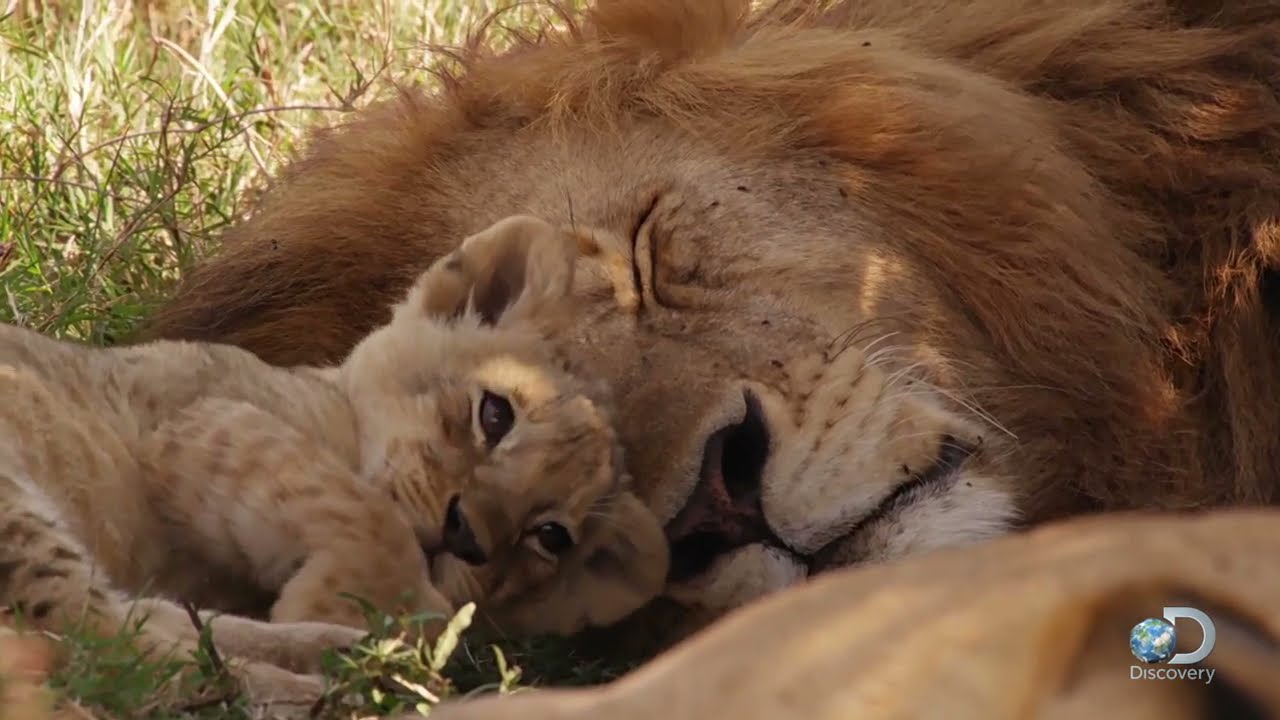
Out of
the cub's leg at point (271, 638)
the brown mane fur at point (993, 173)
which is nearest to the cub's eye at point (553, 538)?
the cub's leg at point (271, 638)

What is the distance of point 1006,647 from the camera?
1.57 metres

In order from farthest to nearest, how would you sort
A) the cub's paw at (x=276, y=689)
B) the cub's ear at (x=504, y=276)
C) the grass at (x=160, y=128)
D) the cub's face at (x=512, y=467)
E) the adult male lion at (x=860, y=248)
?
1. the grass at (x=160, y=128)
2. the cub's ear at (x=504, y=276)
3. the adult male lion at (x=860, y=248)
4. the cub's face at (x=512, y=467)
5. the cub's paw at (x=276, y=689)

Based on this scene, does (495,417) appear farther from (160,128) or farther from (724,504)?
(160,128)

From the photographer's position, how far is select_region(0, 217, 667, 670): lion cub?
270 centimetres

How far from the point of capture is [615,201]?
3461 mm

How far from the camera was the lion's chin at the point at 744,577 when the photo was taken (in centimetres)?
283

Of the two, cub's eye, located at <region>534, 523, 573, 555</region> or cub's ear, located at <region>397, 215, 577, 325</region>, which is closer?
cub's eye, located at <region>534, 523, 573, 555</region>

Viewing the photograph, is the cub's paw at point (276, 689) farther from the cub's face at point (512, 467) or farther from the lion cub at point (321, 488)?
the cub's face at point (512, 467)

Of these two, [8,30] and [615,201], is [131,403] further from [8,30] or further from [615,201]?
[8,30]

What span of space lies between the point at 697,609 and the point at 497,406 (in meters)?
0.43

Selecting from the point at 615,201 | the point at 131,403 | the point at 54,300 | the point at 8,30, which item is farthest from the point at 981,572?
the point at 8,30

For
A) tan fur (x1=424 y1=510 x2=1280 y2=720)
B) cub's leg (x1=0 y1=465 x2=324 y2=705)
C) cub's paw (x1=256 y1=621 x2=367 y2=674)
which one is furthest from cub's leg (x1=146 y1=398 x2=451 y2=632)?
tan fur (x1=424 y1=510 x2=1280 y2=720)

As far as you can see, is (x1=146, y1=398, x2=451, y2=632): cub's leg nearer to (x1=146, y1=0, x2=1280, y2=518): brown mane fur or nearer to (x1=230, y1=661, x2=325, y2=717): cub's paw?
(x1=230, y1=661, x2=325, y2=717): cub's paw

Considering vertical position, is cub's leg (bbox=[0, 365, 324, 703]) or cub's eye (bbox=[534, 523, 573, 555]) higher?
cub's leg (bbox=[0, 365, 324, 703])
